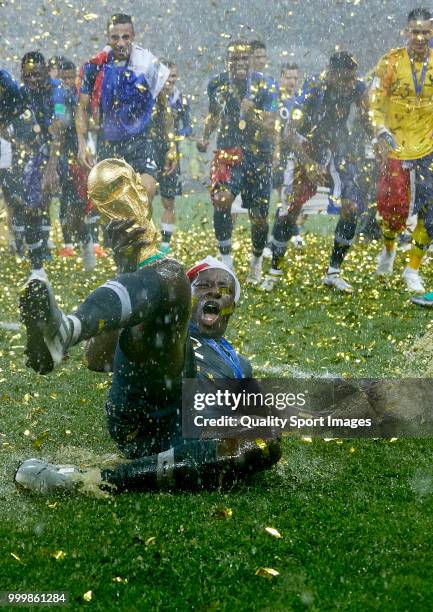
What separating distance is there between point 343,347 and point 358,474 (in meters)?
1.92

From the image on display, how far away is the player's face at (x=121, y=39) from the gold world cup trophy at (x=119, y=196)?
2.91 meters

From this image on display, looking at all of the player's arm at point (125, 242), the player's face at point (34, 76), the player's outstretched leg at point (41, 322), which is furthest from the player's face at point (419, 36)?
the player's outstretched leg at point (41, 322)

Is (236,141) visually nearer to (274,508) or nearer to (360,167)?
(360,167)

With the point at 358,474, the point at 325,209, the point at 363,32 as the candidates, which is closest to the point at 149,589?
the point at 358,474

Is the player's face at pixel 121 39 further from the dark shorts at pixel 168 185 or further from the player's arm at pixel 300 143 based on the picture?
the dark shorts at pixel 168 185

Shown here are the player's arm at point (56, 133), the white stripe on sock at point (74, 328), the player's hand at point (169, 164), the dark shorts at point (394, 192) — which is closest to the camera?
the white stripe on sock at point (74, 328)

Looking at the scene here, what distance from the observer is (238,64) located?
6434 mm

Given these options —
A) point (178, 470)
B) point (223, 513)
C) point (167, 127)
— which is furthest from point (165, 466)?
point (167, 127)

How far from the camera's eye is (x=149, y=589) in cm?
258

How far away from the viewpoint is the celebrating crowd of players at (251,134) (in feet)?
21.2

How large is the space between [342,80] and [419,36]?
0.64 meters

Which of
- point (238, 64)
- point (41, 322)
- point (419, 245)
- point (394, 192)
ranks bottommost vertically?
point (419, 245)

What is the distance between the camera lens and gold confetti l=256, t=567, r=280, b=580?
2.65 meters

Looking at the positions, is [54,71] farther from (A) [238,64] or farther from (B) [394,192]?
(B) [394,192]
